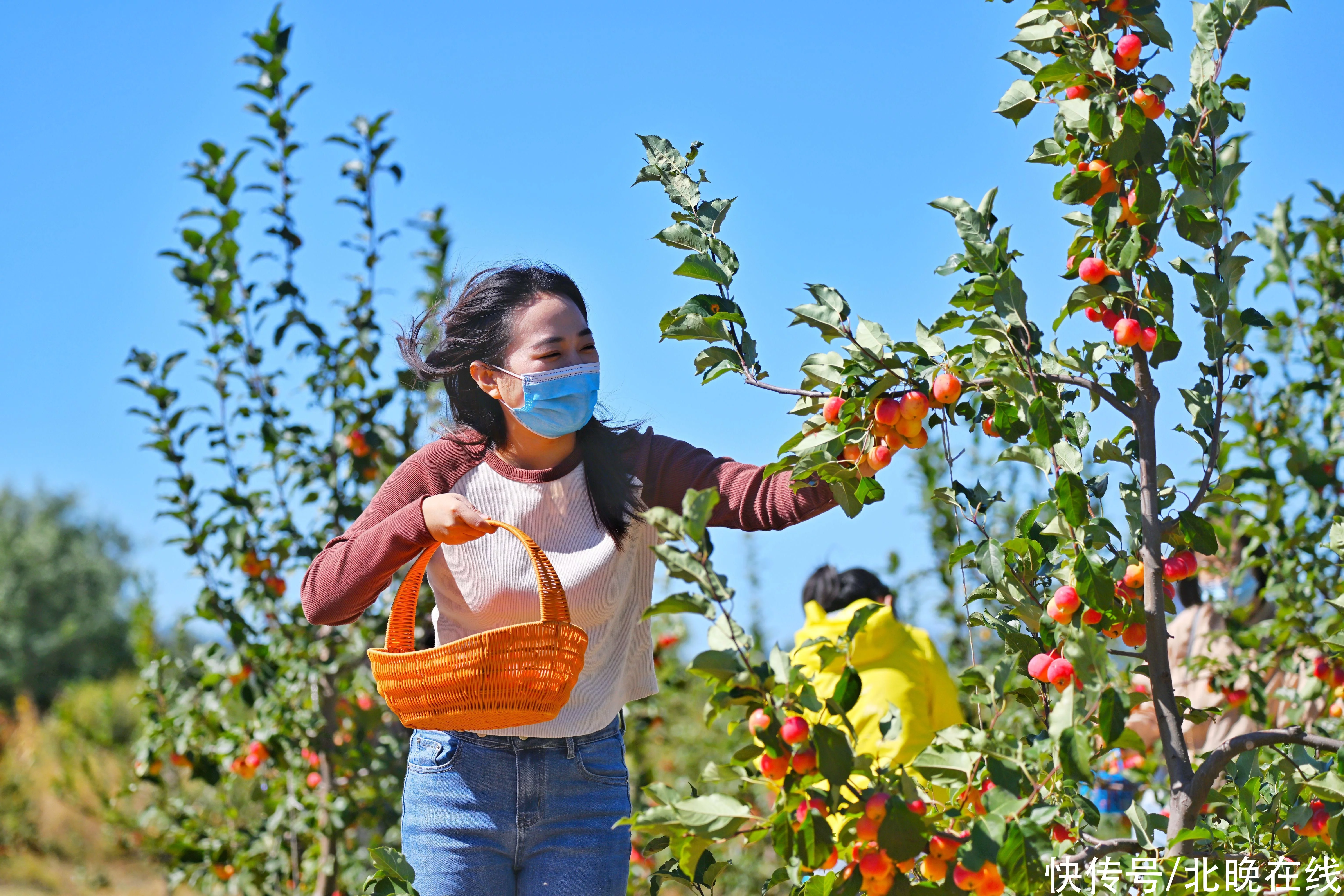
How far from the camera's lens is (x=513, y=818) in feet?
5.37

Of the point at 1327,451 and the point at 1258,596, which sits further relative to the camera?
the point at 1258,596

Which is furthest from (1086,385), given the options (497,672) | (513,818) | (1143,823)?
(513,818)

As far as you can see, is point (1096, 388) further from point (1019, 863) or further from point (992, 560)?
point (1019, 863)

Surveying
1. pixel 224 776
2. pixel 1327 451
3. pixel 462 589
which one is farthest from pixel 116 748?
pixel 1327 451

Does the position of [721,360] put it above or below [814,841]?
above

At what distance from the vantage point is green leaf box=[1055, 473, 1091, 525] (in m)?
1.25

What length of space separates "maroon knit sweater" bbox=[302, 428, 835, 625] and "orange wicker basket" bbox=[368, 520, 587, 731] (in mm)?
79

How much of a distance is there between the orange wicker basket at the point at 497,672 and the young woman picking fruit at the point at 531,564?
96 millimetres

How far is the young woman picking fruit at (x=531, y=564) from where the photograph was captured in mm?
1599

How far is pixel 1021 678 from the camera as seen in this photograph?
1.30 meters

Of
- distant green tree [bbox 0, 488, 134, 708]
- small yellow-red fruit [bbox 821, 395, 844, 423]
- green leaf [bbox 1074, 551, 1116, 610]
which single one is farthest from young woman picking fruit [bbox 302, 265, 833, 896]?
distant green tree [bbox 0, 488, 134, 708]

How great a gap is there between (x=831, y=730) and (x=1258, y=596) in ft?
9.07

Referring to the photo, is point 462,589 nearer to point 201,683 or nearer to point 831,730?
point 831,730

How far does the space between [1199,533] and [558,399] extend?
913mm
